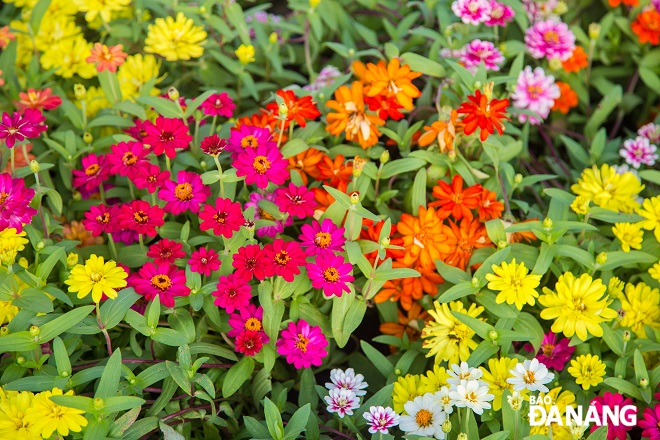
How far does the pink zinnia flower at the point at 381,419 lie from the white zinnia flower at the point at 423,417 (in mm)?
33

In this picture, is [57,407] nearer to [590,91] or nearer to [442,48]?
[442,48]

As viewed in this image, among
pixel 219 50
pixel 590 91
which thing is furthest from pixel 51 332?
pixel 590 91

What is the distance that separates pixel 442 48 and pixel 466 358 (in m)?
0.98

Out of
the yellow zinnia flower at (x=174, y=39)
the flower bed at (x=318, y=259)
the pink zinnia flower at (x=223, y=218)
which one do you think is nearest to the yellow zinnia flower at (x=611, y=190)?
the flower bed at (x=318, y=259)

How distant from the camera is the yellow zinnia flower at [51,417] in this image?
1.22 meters

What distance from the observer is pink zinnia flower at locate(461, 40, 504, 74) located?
1.82 m

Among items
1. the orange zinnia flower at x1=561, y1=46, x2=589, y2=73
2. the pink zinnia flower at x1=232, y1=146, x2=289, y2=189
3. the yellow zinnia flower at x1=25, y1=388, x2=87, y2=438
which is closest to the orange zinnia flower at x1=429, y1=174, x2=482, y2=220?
the pink zinnia flower at x1=232, y1=146, x2=289, y2=189

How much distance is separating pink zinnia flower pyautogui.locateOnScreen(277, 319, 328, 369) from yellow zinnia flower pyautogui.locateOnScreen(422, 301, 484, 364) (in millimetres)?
232

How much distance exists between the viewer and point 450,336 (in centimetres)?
151

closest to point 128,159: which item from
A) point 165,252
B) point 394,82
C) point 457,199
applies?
point 165,252

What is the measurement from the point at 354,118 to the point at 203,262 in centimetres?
54

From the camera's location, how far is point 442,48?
6.68 feet

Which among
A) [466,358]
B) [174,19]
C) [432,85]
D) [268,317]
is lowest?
[466,358]

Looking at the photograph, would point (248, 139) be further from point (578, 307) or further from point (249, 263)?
point (578, 307)
